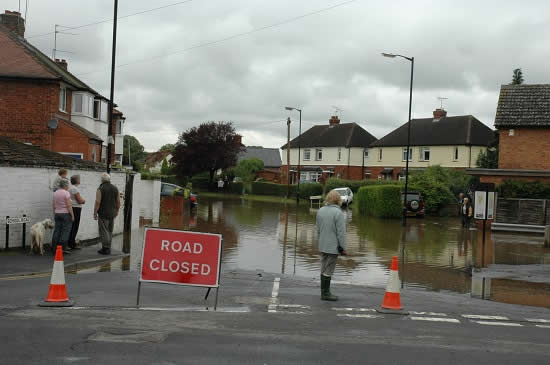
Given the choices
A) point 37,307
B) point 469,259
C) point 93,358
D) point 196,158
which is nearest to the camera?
point 93,358

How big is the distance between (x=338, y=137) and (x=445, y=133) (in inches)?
613

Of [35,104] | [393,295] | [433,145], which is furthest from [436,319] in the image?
[433,145]

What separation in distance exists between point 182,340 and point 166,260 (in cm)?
227

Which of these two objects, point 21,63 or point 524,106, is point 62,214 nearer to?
point 21,63

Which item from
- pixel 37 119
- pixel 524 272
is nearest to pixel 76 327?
pixel 524 272

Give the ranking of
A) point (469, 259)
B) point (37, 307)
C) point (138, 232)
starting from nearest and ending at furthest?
point (37, 307), point (469, 259), point (138, 232)

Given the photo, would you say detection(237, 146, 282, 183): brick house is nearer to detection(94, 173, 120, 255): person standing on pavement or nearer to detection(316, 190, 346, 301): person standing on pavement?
detection(94, 173, 120, 255): person standing on pavement

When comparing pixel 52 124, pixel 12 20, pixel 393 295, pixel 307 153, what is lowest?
pixel 393 295

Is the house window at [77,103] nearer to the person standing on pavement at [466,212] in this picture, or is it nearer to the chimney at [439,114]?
the person standing on pavement at [466,212]

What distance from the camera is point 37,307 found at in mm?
8523

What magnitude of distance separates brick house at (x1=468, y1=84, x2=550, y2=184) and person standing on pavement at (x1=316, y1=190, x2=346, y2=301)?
2453 cm

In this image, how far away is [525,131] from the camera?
34000 mm

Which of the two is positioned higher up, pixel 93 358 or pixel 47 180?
pixel 47 180

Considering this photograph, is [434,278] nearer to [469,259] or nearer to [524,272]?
[524,272]
